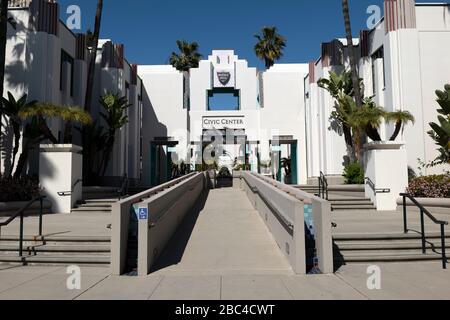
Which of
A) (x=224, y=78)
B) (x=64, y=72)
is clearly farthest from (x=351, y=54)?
(x=224, y=78)

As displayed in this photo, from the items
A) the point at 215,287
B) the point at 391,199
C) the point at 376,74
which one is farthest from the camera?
the point at 376,74

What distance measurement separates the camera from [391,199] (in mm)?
13352

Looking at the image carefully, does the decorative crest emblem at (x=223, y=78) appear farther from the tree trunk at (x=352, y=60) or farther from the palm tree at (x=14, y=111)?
the palm tree at (x=14, y=111)

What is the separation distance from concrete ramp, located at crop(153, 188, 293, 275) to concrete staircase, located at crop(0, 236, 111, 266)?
4.12 feet

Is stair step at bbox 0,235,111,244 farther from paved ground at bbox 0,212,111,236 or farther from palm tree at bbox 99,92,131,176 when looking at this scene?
palm tree at bbox 99,92,131,176

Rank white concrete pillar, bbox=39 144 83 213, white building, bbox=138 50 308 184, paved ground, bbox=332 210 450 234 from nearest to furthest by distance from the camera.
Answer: paved ground, bbox=332 210 450 234, white concrete pillar, bbox=39 144 83 213, white building, bbox=138 50 308 184

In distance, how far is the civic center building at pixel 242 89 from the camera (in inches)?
658

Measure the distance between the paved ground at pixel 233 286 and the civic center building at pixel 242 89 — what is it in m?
11.0

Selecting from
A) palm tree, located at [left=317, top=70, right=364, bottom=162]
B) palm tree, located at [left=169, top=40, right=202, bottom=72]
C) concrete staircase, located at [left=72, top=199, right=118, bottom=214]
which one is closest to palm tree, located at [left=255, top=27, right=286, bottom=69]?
palm tree, located at [left=169, top=40, right=202, bottom=72]

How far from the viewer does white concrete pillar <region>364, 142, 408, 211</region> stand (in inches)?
526

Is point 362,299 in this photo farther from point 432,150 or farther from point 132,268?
point 432,150

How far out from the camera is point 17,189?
13.1 meters

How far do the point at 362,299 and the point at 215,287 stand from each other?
2.15 metres

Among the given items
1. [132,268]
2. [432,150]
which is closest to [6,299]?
[132,268]
